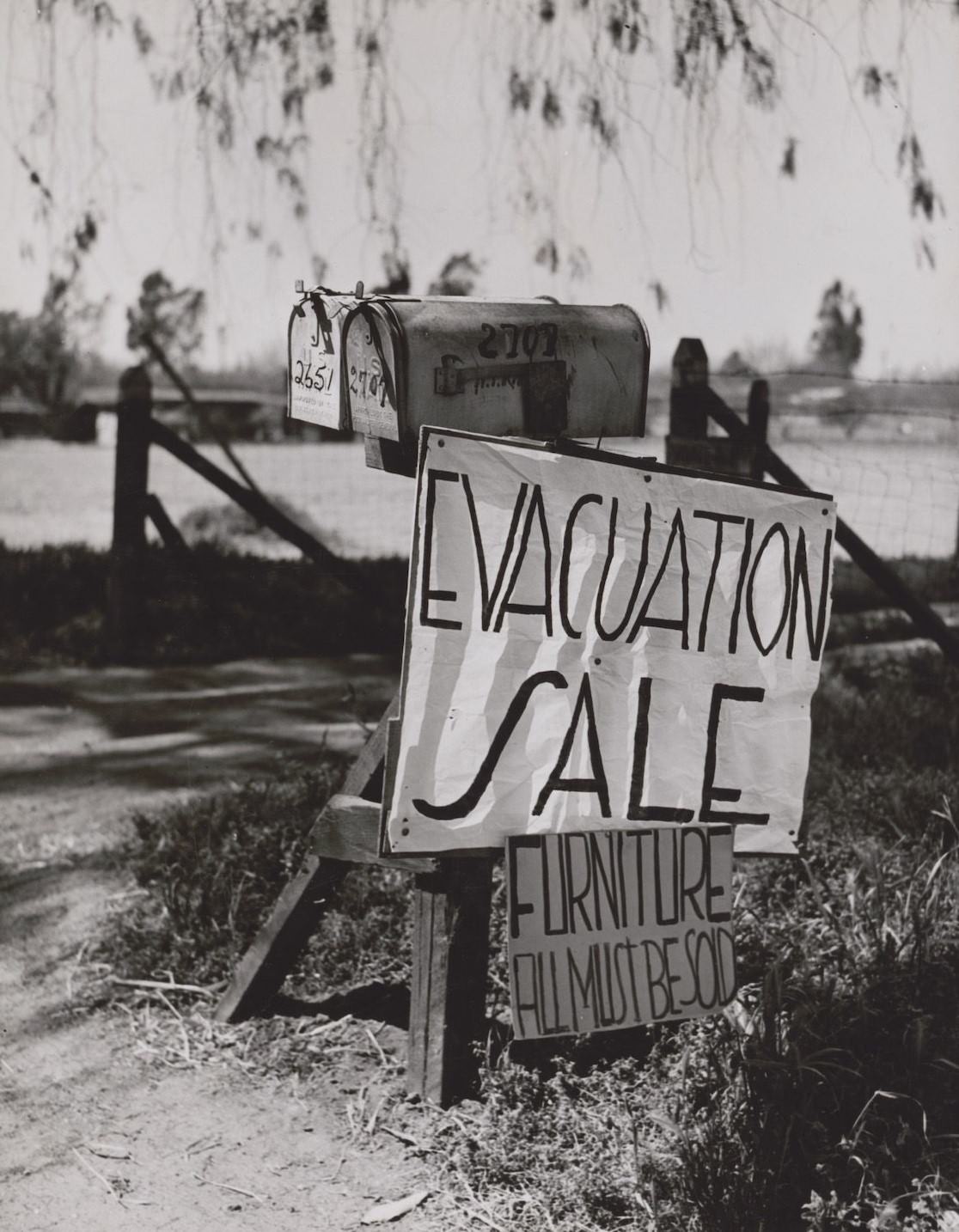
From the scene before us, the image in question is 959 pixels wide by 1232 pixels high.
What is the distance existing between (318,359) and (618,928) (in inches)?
53.9

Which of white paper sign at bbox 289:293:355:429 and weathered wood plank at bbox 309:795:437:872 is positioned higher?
white paper sign at bbox 289:293:355:429

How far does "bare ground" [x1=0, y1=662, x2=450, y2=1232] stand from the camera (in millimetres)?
2869

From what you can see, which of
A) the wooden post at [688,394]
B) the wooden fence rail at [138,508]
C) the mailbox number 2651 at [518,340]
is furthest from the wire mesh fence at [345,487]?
the mailbox number 2651 at [518,340]

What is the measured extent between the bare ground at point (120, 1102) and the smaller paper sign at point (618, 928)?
0.57 m

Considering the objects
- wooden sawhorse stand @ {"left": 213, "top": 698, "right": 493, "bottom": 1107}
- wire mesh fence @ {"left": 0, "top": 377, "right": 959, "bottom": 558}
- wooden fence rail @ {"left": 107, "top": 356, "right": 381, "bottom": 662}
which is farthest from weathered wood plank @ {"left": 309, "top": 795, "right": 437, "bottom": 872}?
wire mesh fence @ {"left": 0, "top": 377, "right": 959, "bottom": 558}

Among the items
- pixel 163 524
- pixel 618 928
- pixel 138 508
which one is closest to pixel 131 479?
pixel 138 508

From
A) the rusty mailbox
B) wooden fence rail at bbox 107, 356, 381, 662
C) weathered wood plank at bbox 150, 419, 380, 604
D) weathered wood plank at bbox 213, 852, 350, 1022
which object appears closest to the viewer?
the rusty mailbox

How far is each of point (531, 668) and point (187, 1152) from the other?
1.39 meters

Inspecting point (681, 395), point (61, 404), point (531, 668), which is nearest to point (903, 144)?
point (681, 395)

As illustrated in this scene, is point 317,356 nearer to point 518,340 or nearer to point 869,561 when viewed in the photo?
point 518,340

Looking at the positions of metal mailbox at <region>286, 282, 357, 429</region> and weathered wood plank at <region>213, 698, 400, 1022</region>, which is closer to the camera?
metal mailbox at <region>286, 282, 357, 429</region>

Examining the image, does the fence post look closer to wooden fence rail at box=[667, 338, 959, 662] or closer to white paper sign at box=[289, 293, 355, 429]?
wooden fence rail at box=[667, 338, 959, 662]

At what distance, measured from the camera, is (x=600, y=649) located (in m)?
2.73

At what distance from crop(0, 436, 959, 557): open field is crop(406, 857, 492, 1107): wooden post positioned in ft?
25.1
